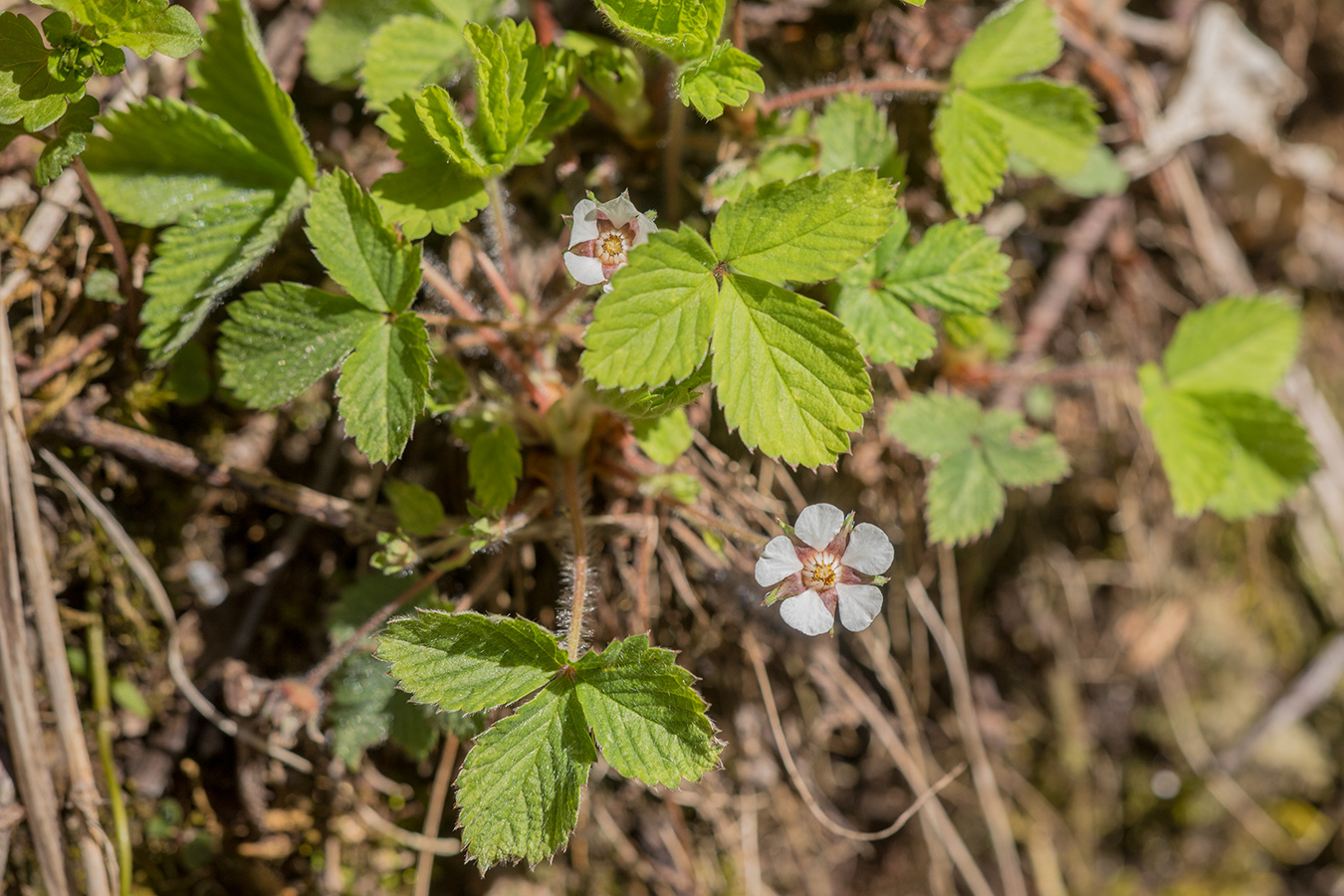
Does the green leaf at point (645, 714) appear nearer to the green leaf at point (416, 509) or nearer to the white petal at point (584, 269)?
the green leaf at point (416, 509)

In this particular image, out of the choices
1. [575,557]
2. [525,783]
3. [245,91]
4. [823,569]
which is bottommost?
[525,783]

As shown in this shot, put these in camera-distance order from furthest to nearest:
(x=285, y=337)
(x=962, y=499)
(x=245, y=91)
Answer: (x=962, y=499) → (x=245, y=91) → (x=285, y=337)

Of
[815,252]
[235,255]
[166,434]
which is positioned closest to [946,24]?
[815,252]

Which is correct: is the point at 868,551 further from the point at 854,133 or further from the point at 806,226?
the point at 854,133

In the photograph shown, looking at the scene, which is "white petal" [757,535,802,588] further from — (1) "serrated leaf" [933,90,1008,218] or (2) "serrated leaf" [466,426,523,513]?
(1) "serrated leaf" [933,90,1008,218]

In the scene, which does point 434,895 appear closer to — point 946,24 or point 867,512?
point 867,512

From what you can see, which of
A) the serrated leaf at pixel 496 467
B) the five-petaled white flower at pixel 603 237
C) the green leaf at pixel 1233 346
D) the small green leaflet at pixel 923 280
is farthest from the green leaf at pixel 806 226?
the green leaf at pixel 1233 346

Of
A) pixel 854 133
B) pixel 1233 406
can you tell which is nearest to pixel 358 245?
pixel 854 133

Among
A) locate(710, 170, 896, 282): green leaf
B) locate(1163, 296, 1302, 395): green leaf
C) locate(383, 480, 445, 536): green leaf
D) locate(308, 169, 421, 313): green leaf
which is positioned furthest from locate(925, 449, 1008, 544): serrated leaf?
locate(308, 169, 421, 313): green leaf
